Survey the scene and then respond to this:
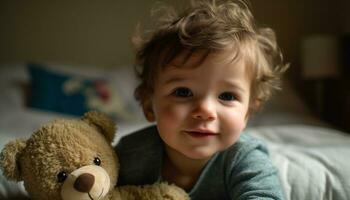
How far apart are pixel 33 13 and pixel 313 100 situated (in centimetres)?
198

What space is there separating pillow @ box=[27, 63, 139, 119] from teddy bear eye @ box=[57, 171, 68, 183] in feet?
4.47

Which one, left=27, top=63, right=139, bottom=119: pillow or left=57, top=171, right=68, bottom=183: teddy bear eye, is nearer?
left=57, top=171, right=68, bottom=183: teddy bear eye

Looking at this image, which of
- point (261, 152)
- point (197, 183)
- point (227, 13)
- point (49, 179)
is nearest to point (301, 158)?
point (261, 152)

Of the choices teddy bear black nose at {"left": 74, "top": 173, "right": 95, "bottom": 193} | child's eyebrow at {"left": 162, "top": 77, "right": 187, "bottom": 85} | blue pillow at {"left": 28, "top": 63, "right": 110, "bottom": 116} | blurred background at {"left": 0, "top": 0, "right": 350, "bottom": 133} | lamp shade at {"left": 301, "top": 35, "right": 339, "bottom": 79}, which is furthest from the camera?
blurred background at {"left": 0, "top": 0, "right": 350, "bottom": 133}

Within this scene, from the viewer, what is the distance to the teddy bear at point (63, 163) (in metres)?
0.58

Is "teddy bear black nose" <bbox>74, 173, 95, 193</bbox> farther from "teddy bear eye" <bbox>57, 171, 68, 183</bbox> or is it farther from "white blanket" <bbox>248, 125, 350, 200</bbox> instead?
"white blanket" <bbox>248, 125, 350, 200</bbox>

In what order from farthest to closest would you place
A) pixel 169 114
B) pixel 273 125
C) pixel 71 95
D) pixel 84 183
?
pixel 71 95 < pixel 273 125 < pixel 169 114 < pixel 84 183

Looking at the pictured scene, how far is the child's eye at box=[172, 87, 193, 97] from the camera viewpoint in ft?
2.22

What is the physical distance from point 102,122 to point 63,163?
13 cm

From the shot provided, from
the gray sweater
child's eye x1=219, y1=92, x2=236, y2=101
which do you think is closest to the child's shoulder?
the gray sweater

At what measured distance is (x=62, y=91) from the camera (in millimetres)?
2002

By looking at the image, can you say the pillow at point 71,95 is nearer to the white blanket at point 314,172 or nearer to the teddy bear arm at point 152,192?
the white blanket at point 314,172

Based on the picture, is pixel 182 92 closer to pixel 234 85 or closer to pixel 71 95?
pixel 234 85

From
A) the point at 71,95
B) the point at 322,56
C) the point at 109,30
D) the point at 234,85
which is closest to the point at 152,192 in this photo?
the point at 234,85
